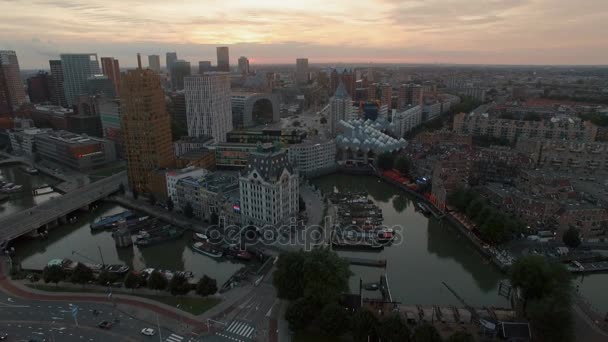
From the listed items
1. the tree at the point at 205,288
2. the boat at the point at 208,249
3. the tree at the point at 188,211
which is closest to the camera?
the tree at the point at 205,288

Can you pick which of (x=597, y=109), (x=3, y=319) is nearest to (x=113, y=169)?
(x=3, y=319)

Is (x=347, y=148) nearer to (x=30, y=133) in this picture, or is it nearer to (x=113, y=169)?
(x=113, y=169)

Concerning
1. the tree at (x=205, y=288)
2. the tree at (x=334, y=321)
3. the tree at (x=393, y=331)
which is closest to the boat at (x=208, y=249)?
the tree at (x=205, y=288)

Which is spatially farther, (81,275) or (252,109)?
(252,109)

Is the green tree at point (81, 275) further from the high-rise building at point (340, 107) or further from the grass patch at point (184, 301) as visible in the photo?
the high-rise building at point (340, 107)

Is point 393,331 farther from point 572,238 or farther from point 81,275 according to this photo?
point 81,275

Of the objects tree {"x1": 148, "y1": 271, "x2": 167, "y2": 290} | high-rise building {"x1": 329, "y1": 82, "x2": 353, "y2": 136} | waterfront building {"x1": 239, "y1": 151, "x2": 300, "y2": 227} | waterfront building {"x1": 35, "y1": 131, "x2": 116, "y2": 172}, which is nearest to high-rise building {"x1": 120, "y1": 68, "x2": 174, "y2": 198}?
waterfront building {"x1": 239, "y1": 151, "x2": 300, "y2": 227}

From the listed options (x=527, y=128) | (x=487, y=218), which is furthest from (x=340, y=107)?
(x=487, y=218)
